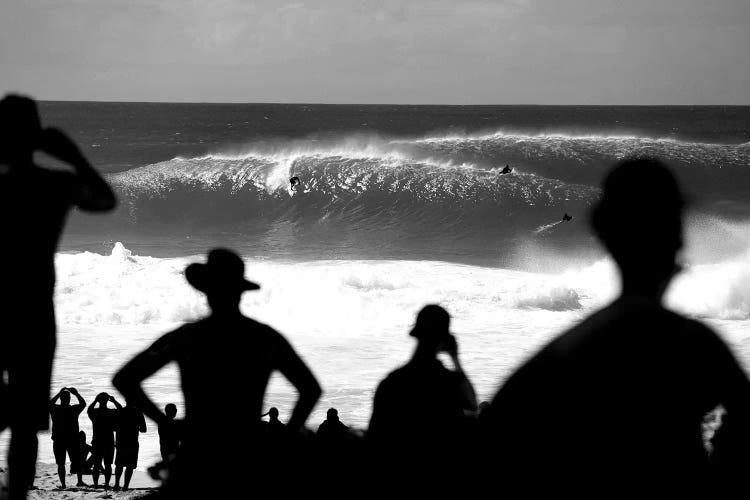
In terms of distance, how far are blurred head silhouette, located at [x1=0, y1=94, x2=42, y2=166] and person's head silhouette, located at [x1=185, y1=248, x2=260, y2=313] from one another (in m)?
0.55

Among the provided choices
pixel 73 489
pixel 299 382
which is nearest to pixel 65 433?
pixel 73 489

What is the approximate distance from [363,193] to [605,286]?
1421cm

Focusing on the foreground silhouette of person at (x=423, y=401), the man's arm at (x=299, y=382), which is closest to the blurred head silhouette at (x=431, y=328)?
the foreground silhouette of person at (x=423, y=401)

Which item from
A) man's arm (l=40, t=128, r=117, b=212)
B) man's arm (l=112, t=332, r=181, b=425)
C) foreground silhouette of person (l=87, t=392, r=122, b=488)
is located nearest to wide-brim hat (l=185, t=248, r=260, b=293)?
man's arm (l=112, t=332, r=181, b=425)

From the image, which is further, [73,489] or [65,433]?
[65,433]

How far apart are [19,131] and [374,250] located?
26879 millimetres

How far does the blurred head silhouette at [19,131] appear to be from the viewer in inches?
99.4

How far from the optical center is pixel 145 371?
2420 mm

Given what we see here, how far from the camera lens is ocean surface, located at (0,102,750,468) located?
15633 millimetres

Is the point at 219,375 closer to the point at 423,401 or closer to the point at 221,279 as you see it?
the point at 221,279

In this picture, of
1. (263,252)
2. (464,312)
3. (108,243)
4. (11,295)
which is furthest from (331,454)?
(108,243)

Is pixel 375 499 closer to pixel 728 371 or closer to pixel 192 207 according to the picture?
pixel 728 371

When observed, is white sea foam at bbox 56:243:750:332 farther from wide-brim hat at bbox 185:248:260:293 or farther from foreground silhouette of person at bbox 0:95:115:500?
wide-brim hat at bbox 185:248:260:293

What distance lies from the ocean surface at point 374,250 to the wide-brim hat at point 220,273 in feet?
1.26
